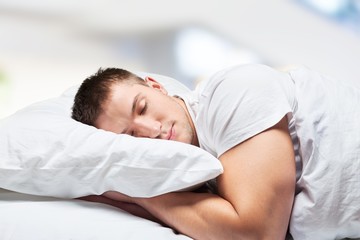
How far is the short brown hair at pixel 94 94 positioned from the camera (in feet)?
4.30

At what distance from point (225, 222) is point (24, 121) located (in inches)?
19.6

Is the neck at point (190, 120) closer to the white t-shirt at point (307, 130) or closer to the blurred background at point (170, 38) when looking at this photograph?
the white t-shirt at point (307, 130)

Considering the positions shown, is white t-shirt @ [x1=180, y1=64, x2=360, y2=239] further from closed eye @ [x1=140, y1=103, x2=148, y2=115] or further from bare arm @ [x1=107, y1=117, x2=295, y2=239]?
closed eye @ [x1=140, y1=103, x2=148, y2=115]

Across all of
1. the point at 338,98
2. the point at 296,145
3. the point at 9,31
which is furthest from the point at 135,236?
the point at 9,31

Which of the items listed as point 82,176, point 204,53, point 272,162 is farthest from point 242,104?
point 204,53

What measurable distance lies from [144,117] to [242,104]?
0.26 m

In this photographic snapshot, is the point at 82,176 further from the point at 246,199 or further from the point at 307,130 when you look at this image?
the point at 307,130

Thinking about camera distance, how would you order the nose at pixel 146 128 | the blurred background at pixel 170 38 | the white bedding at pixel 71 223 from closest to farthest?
the white bedding at pixel 71 223 < the nose at pixel 146 128 < the blurred background at pixel 170 38

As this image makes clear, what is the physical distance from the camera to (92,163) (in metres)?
1.10

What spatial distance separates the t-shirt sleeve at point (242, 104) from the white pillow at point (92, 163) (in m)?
0.07

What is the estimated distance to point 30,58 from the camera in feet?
7.99

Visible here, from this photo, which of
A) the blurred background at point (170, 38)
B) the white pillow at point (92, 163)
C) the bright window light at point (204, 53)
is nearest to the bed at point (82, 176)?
the white pillow at point (92, 163)

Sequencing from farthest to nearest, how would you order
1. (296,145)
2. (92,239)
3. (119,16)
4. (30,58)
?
(119,16), (30,58), (296,145), (92,239)

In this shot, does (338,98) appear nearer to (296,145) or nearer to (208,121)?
(296,145)
